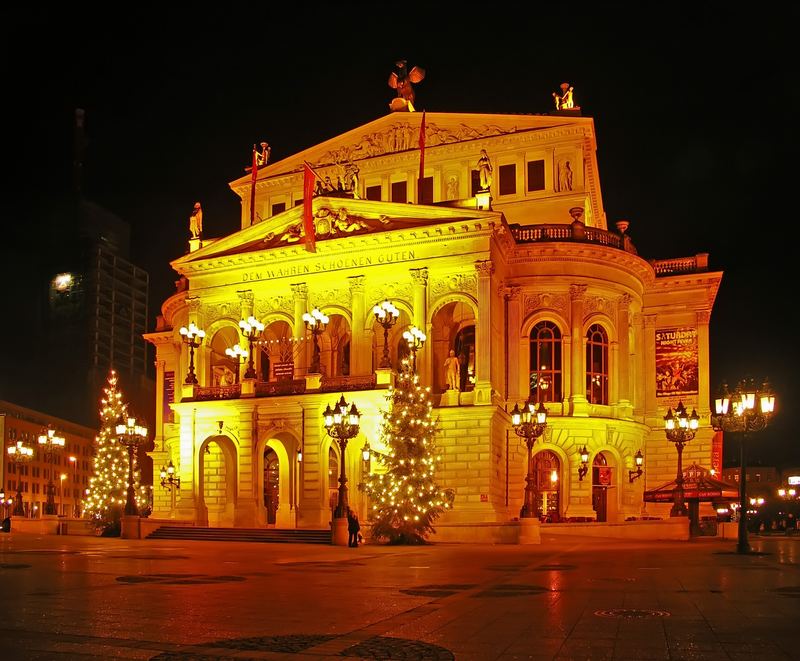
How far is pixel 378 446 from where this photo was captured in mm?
45312

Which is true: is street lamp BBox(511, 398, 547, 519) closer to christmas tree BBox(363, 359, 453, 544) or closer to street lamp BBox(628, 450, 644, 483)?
christmas tree BBox(363, 359, 453, 544)

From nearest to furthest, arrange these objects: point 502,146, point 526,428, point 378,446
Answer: point 526,428 < point 378,446 < point 502,146

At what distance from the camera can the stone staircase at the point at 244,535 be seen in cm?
4072

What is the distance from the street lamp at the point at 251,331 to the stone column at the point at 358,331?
15.3ft

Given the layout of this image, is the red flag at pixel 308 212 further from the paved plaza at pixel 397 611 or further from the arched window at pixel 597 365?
the paved plaza at pixel 397 611

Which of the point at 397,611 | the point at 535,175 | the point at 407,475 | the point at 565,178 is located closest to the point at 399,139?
the point at 535,175

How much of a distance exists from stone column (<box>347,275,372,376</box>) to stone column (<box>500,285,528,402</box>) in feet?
24.1

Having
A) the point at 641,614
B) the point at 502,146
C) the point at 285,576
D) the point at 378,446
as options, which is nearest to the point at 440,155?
the point at 502,146

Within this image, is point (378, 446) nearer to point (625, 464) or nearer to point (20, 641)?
point (625, 464)

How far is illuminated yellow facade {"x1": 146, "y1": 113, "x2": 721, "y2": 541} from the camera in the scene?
154 feet

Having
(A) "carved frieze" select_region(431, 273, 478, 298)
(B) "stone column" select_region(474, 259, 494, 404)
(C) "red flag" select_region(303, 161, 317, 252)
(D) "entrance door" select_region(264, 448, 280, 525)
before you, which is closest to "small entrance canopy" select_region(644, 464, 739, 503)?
(B) "stone column" select_region(474, 259, 494, 404)

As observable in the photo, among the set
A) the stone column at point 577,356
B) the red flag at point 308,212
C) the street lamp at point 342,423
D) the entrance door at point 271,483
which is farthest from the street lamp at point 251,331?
the stone column at point 577,356

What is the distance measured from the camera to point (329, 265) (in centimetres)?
5016

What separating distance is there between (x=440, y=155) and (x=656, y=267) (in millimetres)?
15188
